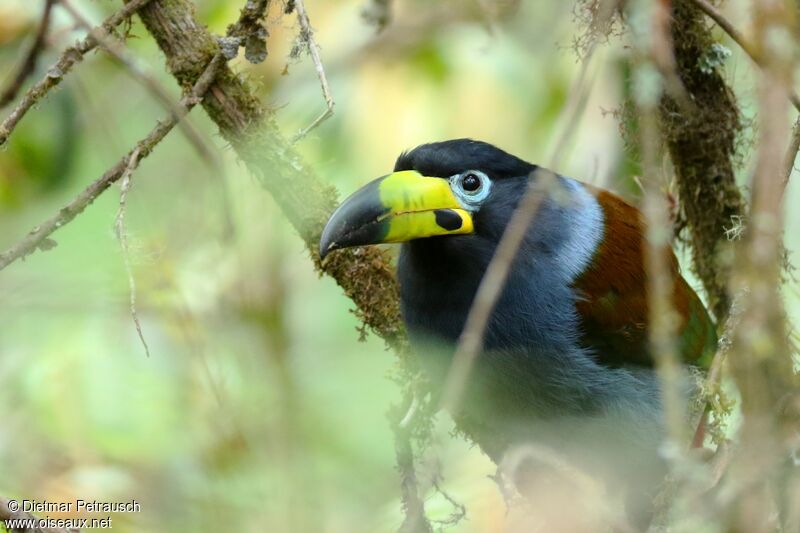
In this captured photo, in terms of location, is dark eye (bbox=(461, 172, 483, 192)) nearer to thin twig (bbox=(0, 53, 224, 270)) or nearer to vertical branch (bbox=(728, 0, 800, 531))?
thin twig (bbox=(0, 53, 224, 270))

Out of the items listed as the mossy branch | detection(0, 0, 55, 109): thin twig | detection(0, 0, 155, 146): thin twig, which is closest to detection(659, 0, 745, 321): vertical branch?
the mossy branch

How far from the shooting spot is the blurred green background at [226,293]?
3223 millimetres

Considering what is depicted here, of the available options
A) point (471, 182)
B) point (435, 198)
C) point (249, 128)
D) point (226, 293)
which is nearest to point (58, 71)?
point (249, 128)

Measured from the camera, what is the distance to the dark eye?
3.14m

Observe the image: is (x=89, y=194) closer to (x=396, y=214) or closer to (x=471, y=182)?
(x=396, y=214)

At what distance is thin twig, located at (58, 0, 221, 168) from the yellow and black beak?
14.8 inches

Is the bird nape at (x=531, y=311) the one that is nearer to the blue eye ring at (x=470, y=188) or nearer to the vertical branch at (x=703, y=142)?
the blue eye ring at (x=470, y=188)

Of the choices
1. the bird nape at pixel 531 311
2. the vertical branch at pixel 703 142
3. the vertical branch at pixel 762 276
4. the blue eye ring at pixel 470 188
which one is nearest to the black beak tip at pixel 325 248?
the bird nape at pixel 531 311

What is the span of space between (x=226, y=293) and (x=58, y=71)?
1.49 metres

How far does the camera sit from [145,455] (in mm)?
3832

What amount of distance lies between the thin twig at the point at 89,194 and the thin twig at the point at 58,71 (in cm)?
24

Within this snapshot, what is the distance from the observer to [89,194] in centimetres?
274

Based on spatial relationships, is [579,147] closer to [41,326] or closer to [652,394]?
[652,394]

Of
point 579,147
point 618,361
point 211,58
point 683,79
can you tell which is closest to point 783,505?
point 618,361
